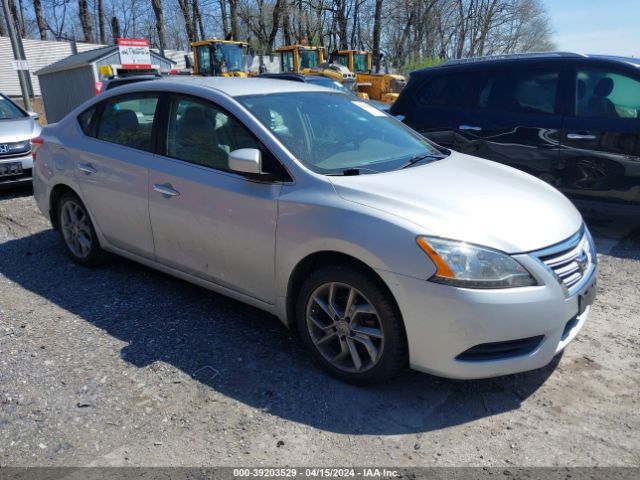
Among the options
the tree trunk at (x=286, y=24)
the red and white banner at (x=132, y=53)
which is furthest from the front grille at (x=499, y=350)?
the tree trunk at (x=286, y=24)

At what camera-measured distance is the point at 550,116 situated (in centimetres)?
557

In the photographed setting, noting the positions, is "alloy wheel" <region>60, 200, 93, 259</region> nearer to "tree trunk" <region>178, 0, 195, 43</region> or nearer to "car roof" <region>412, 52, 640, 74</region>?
"car roof" <region>412, 52, 640, 74</region>

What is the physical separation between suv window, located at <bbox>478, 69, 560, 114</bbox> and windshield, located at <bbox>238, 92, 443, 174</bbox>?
2.31 m

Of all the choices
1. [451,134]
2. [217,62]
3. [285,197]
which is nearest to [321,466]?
[285,197]

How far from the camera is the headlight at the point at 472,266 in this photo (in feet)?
8.30

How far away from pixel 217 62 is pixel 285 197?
1993cm

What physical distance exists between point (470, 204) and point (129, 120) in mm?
2798

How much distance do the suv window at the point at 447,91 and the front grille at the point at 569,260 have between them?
3.51m

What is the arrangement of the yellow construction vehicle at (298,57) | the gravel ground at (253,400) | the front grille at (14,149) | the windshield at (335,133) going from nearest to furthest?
the gravel ground at (253,400)
the windshield at (335,133)
the front grille at (14,149)
the yellow construction vehicle at (298,57)

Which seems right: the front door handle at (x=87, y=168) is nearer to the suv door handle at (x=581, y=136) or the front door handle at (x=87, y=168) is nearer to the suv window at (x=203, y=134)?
the suv window at (x=203, y=134)

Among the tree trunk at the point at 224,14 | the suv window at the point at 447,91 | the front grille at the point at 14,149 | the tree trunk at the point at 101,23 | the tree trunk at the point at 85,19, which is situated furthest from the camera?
the tree trunk at the point at 101,23

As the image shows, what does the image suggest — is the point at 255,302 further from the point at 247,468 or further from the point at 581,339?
the point at 581,339

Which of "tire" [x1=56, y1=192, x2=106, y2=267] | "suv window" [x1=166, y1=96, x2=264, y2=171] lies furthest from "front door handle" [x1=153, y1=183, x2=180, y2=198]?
"tire" [x1=56, y1=192, x2=106, y2=267]

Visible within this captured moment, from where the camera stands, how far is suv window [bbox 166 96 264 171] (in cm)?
342
